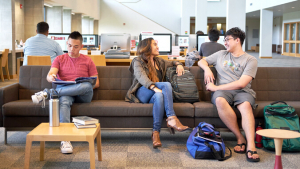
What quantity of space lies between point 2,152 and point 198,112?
1829 millimetres

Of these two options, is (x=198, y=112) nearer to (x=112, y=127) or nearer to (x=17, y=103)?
(x=112, y=127)

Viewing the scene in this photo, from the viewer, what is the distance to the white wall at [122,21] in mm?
20766

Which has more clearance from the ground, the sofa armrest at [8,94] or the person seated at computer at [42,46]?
the person seated at computer at [42,46]

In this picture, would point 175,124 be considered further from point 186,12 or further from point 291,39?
point 186,12

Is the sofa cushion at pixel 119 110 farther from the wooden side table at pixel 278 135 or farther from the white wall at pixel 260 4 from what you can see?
the white wall at pixel 260 4

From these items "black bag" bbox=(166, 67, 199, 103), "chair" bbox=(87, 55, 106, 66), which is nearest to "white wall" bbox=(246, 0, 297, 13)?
"chair" bbox=(87, 55, 106, 66)

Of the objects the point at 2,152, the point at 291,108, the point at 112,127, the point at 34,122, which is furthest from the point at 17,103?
the point at 291,108

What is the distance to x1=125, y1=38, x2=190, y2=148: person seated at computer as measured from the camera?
10.2ft

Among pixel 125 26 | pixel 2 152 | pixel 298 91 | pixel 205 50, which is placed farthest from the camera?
pixel 125 26

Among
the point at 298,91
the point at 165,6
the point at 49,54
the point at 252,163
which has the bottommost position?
the point at 252,163

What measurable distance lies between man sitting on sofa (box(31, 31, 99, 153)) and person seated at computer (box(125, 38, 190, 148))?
447 mm

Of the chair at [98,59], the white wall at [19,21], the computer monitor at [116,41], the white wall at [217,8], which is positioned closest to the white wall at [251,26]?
the white wall at [217,8]

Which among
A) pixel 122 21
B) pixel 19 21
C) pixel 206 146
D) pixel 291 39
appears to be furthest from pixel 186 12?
pixel 206 146

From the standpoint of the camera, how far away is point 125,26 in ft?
68.4
